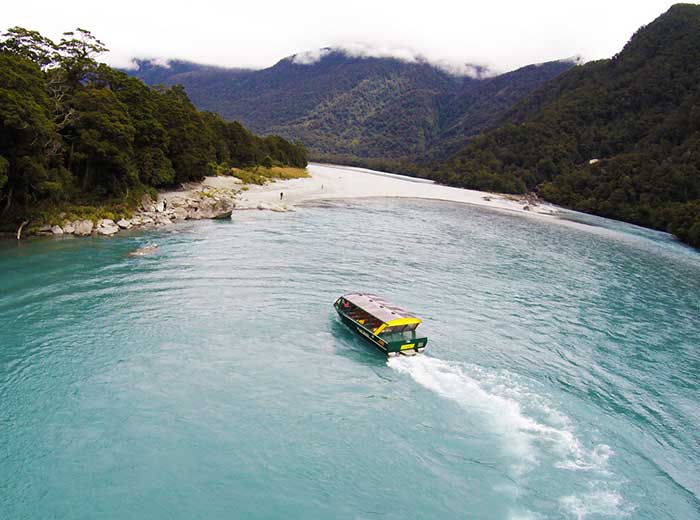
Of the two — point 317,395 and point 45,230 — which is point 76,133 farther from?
point 317,395

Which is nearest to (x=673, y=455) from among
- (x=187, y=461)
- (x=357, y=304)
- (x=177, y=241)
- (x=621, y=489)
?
(x=621, y=489)

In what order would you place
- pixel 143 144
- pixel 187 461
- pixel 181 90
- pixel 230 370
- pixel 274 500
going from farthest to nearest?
pixel 181 90, pixel 143 144, pixel 230 370, pixel 187 461, pixel 274 500

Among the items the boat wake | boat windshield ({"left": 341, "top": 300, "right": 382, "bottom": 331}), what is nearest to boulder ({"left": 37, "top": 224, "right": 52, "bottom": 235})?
boat windshield ({"left": 341, "top": 300, "right": 382, "bottom": 331})

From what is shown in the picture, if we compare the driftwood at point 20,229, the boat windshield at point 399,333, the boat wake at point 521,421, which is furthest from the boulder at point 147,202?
the boat wake at point 521,421

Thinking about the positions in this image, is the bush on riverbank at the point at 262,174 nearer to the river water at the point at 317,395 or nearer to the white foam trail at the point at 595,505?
the river water at the point at 317,395

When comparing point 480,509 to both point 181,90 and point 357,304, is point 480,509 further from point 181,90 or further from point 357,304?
point 181,90

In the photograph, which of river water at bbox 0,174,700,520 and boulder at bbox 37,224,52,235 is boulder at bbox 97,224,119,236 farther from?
boulder at bbox 37,224,52,235
